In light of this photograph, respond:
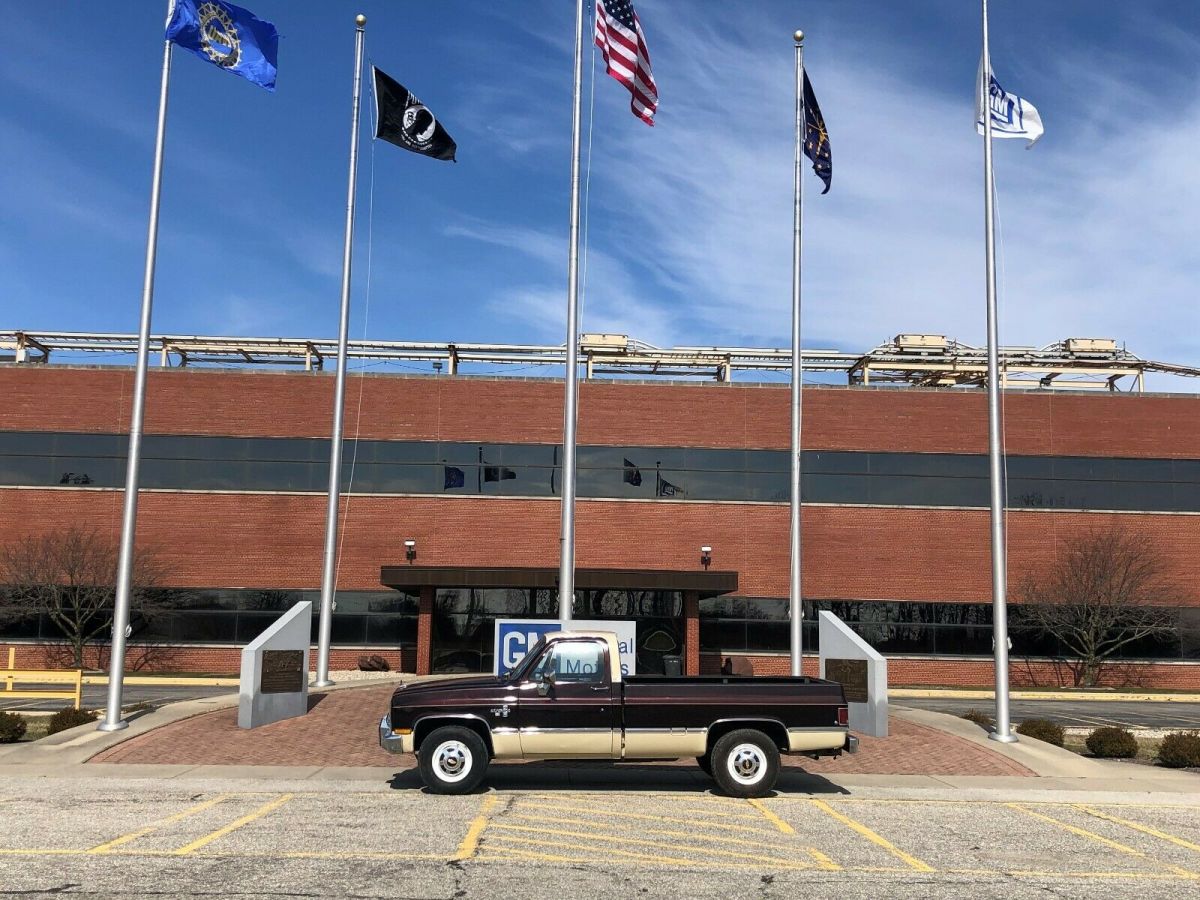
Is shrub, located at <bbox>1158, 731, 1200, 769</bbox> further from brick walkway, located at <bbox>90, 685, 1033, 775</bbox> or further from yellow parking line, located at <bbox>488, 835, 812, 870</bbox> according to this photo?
yellow parking line, located at <bbox>488, 835, 812, 870</bbox>

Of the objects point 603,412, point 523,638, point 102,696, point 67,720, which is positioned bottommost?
point 102,696

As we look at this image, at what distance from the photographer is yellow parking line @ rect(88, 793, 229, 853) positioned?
→ 32.0 feet

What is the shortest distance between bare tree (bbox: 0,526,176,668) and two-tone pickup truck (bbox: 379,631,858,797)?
80.6ft

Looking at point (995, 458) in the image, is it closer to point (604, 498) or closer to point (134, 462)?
point (134, 462)

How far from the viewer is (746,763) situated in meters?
13.3

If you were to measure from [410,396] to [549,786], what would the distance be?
24251mm

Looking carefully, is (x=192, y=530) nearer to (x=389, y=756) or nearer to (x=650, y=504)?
(x=650, y=504)

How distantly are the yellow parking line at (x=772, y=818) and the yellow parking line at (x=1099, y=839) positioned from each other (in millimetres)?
3115

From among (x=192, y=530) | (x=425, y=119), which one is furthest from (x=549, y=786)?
(x=192, y=530)

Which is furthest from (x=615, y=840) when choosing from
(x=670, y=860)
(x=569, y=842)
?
(x=670, y=860)

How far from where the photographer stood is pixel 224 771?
50.0ft

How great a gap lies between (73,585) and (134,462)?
18338 millimetres

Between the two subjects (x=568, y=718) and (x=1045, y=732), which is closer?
(x=568, y=718)

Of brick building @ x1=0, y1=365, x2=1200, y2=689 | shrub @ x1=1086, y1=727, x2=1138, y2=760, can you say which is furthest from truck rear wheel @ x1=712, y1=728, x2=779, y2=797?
brick building @ x1=0, y1=365, x2=1200, y2=689
